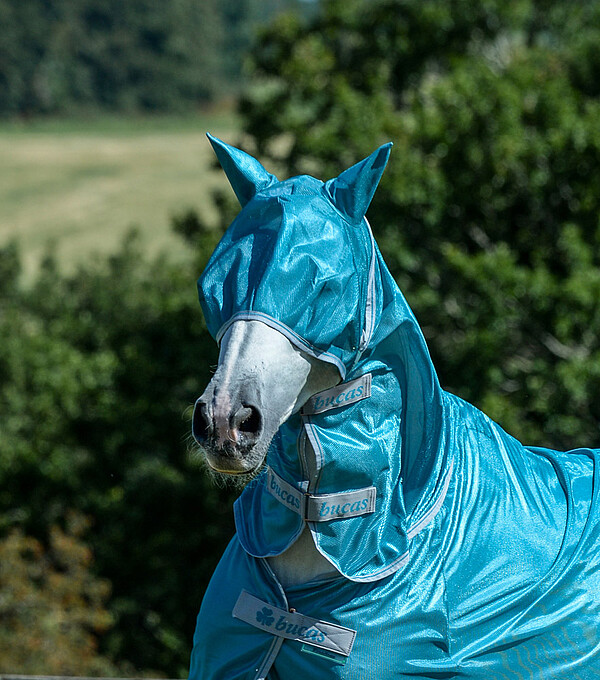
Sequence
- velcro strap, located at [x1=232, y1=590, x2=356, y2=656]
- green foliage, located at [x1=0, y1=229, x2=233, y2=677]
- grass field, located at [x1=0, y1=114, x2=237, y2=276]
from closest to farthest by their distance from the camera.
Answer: velcro strap, located at [x1=232, y1=590, x2=356, y2=656] < green foliage, located at [x1=0, y1=229, x2=233, y2=677] < grass field, located at [x1=0, y1=114, x2=237, y2=276]

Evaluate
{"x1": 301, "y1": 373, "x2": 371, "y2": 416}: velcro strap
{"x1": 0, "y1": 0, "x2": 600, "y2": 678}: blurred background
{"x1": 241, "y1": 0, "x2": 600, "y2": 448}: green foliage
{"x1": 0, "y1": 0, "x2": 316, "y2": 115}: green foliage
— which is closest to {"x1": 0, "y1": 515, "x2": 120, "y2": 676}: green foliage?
{"x1": 0, "y1": 0, "x2": 600, "y2": 678}: blurred background

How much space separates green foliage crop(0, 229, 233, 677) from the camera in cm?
1041

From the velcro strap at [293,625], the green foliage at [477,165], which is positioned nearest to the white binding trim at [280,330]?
the velcro strap at [293,625]

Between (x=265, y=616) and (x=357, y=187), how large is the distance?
35.4 inches

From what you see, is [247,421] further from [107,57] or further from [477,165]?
[107,57]

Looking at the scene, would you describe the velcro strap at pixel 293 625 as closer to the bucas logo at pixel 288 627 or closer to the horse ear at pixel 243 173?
the bucas logo at pixel 288 627

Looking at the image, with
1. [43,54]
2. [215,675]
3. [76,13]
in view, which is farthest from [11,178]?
[215,675]

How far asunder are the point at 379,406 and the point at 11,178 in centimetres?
3967

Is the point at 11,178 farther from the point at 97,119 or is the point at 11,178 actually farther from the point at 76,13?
the point at 76,13

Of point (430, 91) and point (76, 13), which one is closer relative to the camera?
point (430, 91)

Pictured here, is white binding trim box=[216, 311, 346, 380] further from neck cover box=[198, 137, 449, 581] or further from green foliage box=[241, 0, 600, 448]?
green foliage box=[241, 0, 600, 448]

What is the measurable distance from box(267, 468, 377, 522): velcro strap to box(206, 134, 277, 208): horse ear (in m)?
0.60

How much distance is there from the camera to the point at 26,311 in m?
19.0

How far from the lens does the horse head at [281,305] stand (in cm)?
168
